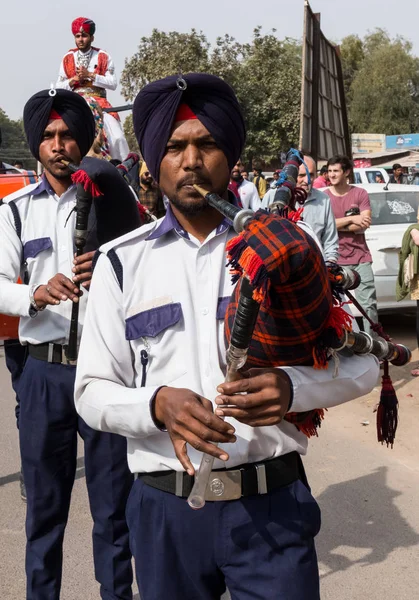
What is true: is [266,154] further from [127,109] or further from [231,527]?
[231,527]

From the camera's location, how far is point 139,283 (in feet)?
7.57

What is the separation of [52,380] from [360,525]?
89.1 inches

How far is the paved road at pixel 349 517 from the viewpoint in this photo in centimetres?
421

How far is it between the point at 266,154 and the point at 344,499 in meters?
33.5

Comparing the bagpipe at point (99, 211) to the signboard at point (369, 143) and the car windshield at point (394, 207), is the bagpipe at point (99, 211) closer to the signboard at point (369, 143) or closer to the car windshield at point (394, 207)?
the car windshield at point (394, 207)

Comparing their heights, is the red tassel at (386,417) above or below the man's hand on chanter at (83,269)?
below

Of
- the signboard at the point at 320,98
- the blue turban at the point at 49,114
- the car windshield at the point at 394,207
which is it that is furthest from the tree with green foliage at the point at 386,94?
the blue turban at the point at 49,114

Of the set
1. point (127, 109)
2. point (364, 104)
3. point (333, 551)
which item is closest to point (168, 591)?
point (333, 551)

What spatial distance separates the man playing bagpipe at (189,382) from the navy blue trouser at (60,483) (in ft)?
3.73

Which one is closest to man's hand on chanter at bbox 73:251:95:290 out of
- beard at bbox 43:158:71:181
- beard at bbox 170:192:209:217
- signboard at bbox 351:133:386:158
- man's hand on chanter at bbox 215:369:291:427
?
beard at bbox 43:158:71:181

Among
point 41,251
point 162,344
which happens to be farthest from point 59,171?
point 162,344

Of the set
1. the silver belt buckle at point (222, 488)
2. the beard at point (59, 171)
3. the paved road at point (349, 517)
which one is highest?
the beard at point (59, 171)

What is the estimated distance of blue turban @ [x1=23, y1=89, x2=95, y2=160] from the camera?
3736 mm

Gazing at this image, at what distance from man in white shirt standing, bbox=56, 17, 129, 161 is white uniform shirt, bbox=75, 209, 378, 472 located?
445cm
